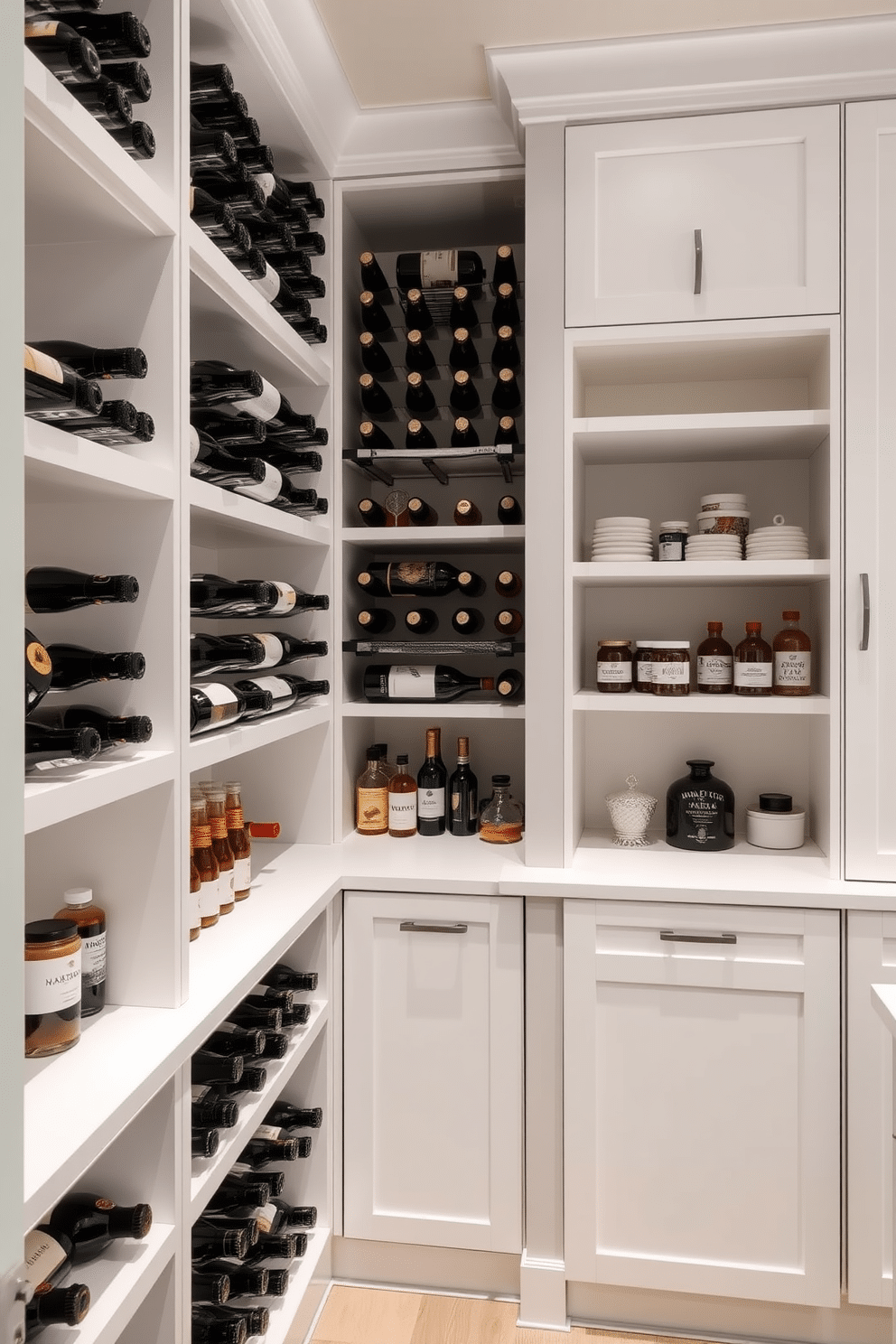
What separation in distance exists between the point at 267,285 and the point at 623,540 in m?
0.94

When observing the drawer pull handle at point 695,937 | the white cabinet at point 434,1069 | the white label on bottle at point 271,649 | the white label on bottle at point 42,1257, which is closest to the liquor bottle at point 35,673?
the white label on bottle at point 42,1257

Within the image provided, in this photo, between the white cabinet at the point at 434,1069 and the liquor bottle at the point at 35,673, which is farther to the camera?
the white cabinet at the point at 434,1069

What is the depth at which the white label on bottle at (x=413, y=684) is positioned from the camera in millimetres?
2332

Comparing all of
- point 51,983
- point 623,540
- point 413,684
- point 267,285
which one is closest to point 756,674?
point 623,540

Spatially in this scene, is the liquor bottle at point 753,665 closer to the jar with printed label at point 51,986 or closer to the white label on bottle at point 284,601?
the white label on bottle at point 284,601

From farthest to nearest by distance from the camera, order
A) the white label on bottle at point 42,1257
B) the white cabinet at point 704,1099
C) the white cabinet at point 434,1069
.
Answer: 1. the white cabinet at point 434,1069
2. the white cabinet at point 704,1099
3. the white label on bottle at point 42,1257

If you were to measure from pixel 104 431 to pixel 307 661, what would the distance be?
108 cm

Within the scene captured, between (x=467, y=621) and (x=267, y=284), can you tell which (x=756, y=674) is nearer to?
(x=467, y=621)

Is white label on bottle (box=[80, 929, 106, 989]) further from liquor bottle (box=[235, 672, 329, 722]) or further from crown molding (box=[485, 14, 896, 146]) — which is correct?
crown molding (box=[485, 14, 896, 146])

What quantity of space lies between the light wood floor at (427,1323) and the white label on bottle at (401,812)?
1.04 m

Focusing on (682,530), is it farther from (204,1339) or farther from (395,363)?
(204,1339)

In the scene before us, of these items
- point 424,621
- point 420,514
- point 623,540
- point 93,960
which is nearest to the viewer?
point 93,960

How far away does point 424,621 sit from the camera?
2.50 meters

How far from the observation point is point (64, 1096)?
1.12 m
